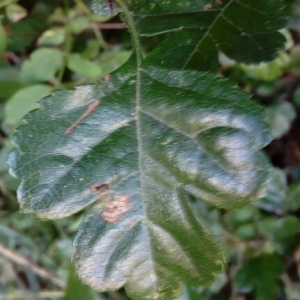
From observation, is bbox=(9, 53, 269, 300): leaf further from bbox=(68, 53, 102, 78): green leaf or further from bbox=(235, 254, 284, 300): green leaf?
bbox=(235, 254, 284, 300): green leaf

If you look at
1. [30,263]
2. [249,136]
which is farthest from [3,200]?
[249,136]

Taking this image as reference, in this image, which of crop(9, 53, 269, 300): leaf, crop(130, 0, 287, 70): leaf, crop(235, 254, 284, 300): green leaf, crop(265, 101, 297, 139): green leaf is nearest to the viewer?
crop(9, 53, 269, 300): leaf

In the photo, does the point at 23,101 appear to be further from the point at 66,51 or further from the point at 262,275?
the point at 262,275

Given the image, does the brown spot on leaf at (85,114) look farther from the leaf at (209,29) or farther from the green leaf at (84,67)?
the green leaf at (84,67)

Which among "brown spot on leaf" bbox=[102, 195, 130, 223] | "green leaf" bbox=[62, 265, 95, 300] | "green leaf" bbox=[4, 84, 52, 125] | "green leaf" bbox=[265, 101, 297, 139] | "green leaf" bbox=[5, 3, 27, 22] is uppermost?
"green leaf" bbox=[5, 3, 27, 22]

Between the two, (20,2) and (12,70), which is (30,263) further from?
(20,2)

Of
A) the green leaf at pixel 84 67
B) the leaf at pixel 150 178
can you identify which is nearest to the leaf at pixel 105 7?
the leaf at pixel 150 178

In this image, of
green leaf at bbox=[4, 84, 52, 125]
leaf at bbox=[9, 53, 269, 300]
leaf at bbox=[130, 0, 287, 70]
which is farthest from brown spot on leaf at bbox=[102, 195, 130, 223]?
green leaf at bbox=[4, 84, 52, 125]
